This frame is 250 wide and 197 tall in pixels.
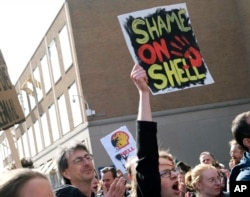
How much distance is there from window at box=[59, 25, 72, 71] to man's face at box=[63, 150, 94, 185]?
23.3m

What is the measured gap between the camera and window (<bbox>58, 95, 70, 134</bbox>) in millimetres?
29670

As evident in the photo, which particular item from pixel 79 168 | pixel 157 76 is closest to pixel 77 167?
pixel 79 168

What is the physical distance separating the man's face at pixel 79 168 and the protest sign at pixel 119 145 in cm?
729

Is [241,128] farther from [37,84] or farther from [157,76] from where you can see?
[37,84]

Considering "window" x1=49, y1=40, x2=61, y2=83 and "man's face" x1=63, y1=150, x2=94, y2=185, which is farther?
"window" x1=49, y1=40, x2=61, y2=83

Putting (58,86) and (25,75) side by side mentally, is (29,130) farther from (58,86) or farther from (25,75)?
(58,86)

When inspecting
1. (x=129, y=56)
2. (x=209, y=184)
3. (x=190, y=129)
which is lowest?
(x=209, y=184)

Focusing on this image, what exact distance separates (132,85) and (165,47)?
2005 centimetres

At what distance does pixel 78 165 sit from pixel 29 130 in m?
37.8

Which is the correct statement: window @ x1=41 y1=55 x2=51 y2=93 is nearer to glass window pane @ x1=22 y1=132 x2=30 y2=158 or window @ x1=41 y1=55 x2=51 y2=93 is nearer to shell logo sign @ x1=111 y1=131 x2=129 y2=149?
glass window pane @ x1=22 y1=132 x2=30 y2=158

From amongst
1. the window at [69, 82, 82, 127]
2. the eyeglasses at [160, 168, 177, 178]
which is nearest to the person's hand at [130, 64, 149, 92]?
the eyeglasses at [160, 168, 177, 178]

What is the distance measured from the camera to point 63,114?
30.3 meters

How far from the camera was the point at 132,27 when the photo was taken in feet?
20.7

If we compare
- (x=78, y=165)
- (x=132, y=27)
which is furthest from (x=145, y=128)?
(x=132, y=27)
